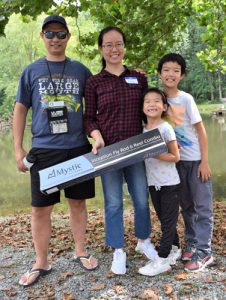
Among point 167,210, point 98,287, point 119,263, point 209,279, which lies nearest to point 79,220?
point 119,263

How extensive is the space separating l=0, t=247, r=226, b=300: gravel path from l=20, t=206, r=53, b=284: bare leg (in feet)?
0.42

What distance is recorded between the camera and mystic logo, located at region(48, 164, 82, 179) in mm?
3803

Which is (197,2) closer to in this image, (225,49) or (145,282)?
(225,49)

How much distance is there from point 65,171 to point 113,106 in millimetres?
778

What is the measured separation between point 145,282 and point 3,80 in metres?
40.4

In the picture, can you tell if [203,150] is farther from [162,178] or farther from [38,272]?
[38,272]

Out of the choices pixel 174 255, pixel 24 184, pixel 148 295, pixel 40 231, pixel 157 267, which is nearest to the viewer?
pixel 148 295

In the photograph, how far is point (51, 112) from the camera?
3.93m

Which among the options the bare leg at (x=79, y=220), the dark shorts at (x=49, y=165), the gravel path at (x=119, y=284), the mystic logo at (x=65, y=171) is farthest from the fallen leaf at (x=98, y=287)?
the mystic logo at (x=65, y=171)

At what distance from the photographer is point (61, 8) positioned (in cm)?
676

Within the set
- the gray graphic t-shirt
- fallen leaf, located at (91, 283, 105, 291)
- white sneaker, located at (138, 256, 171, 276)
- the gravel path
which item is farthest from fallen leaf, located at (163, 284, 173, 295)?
the gray graphic t-shirt

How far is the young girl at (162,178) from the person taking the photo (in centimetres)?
386

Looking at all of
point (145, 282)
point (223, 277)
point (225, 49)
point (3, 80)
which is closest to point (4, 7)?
point (145, 282)

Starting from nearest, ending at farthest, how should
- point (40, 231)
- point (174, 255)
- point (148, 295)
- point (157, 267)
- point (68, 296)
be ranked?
point (148, 295)
point (68, 296)
point (157, 267)
point (40, 231)
point (174, 255)
